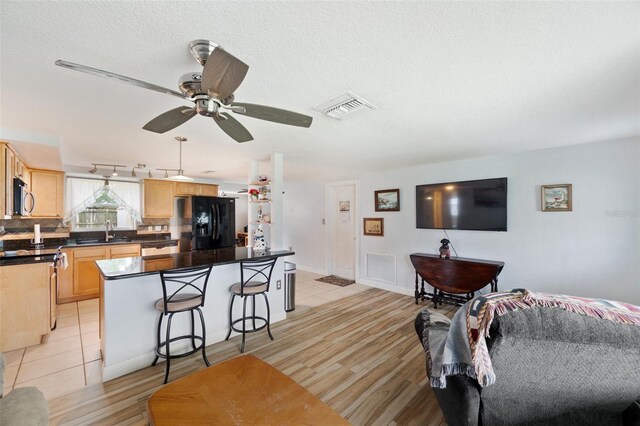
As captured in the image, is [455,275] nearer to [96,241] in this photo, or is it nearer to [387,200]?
[387,200]

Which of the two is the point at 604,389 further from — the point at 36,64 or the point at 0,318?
the point at 0,318

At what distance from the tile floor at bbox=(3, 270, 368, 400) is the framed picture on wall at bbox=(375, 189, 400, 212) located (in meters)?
2.26

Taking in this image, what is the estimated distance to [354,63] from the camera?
147 cm

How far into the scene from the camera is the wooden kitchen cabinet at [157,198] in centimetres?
517

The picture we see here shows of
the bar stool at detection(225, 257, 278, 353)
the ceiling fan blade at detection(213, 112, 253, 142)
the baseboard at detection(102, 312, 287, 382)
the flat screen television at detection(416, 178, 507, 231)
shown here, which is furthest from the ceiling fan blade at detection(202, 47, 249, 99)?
the flat screen television at detection(416, 178, 507, 231)

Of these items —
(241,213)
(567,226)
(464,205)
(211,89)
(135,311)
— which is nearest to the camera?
(211,89)

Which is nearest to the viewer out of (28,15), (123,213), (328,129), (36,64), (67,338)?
(28,15)

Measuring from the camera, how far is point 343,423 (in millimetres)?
1206

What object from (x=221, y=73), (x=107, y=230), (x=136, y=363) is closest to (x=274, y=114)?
(x=221, y=73)

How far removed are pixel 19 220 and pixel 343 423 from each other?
18.4 feet

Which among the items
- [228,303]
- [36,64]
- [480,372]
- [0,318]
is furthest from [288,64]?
[0,318]

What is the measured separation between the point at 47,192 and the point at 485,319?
5.87 meters

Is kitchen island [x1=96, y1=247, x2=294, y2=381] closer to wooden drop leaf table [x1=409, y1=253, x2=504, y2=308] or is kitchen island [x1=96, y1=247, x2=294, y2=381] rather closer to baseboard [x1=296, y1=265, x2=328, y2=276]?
wooden drop leaf table [x1=409, y1=253, x2=504, y2=308]

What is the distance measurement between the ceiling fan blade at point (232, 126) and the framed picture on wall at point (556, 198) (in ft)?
11.8
